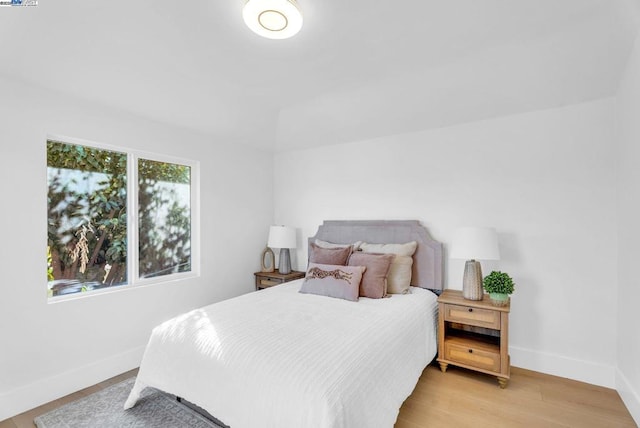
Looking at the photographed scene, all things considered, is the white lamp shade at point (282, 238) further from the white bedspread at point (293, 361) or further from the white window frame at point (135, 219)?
the white bedspread at point (293, 361)

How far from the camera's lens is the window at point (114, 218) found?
2.45 metres

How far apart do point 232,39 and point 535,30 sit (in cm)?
197


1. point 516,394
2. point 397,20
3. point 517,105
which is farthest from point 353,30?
point 516,394

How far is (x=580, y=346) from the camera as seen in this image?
8.17ft

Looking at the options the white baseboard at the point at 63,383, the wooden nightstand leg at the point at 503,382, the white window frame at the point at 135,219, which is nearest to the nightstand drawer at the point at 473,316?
the wooden nightstand leg at the point at 503,382

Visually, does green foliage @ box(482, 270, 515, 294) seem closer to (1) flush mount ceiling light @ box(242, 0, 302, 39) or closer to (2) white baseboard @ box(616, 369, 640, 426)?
(2) white baseboard @ box(616, 369, 640, 426)

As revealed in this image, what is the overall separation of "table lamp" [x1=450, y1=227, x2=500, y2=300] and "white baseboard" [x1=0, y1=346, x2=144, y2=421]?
9.69ft

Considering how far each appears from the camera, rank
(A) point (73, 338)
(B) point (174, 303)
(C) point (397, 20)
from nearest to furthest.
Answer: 1. (C) point (397, 20)
2. (A) point (73, 338)
3. (B) point (174, 303)

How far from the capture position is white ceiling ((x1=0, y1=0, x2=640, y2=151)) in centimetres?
178

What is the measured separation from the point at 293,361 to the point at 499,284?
183cm

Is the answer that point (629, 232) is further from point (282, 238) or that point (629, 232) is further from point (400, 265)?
point (282, 238)

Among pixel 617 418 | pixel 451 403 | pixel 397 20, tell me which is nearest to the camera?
pixel 397 20

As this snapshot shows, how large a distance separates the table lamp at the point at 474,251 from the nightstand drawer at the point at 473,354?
388 mm

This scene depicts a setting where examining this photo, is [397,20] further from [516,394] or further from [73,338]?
[73,338]
